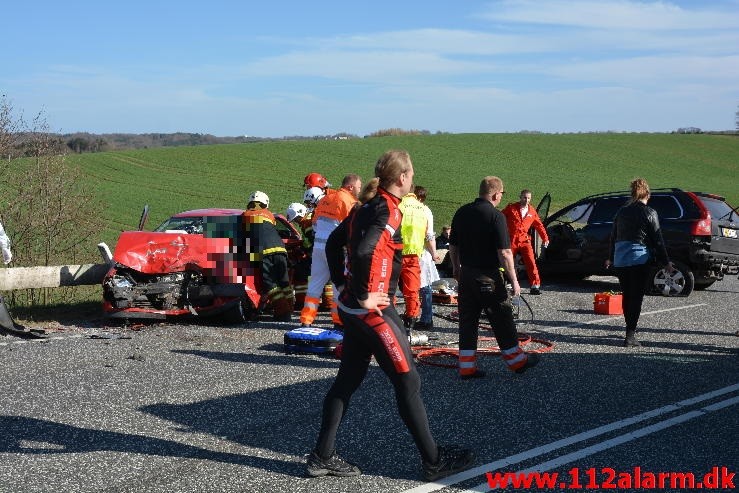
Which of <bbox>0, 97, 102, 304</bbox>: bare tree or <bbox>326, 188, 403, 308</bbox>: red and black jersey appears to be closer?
<bbox>326, 188, 403, 308</bbox>: red and black jersey

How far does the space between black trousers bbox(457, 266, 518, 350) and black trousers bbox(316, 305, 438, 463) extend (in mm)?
3040

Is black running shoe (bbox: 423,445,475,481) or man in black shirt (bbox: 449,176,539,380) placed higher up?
man in black shirt (bbox: 449,176,539,380)

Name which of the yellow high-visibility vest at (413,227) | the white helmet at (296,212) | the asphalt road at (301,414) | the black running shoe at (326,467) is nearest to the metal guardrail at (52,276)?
the asphalt road at (301,414)


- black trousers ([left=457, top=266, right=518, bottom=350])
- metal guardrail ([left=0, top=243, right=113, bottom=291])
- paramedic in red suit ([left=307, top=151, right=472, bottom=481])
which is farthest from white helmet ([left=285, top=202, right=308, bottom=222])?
paramedic in red suit ([left=307, top=151, right=472, bottom=481])

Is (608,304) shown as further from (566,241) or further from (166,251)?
(166,251)

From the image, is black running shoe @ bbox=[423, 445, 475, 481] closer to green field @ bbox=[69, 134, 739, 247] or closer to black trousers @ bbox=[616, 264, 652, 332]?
black trousers @ bbox=[616, 264, 652, 332]

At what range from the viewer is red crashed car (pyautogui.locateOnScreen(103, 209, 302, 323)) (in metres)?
11.4

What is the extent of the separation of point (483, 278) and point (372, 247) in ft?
10.7

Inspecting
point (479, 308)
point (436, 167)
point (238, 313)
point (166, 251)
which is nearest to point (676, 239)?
point (238, 313)

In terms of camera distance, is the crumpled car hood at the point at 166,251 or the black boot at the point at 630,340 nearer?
the black boot at the point at 630,340

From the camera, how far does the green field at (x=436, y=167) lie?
143 feet

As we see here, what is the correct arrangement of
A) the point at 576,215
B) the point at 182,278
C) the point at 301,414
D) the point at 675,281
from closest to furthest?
the point at 301,414 → the point at 182,278 → the point at 675,281 → the point at 576,215

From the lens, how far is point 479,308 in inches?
330

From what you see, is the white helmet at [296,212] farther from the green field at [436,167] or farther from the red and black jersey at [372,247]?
the green field at [436,167]
